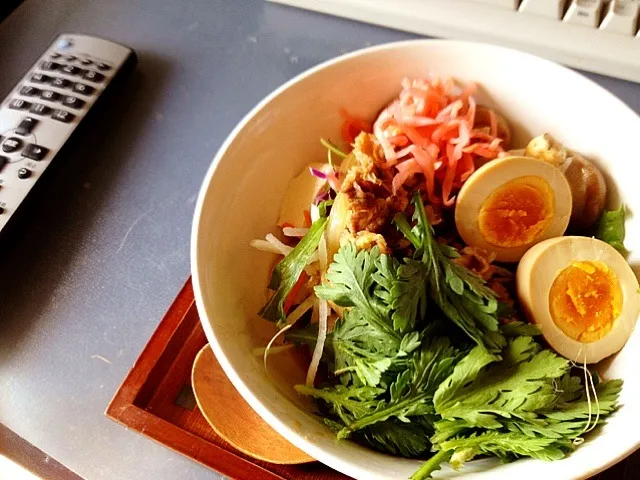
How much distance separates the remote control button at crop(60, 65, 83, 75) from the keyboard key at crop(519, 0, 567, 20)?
73 centimetres

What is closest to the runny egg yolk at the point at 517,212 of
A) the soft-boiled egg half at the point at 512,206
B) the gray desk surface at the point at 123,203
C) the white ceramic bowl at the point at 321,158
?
the soft-boiled egg half at the point at 512,206

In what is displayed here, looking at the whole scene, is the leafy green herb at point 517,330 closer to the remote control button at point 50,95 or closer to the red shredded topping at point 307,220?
the red shredded topping at point 307,220

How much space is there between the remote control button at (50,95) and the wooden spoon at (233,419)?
0.51 meters

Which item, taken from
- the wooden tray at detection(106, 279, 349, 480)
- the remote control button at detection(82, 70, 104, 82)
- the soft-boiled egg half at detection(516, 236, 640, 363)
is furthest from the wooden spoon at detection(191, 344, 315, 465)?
the remote control button at detection(82, 70, 104, 82)

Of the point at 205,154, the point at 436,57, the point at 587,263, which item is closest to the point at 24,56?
the point at 205,154

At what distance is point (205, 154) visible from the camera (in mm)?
1035

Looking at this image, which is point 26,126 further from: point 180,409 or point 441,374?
point 441,374

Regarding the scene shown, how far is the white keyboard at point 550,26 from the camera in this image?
0.95m

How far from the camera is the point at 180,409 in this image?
2.60 feet

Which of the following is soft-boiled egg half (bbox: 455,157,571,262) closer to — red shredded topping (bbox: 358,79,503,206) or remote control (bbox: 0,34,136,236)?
red shredded topping (bbox: 358,79,503,206)

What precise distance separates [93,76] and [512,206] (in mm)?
713

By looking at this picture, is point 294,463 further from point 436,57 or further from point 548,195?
point 436,57

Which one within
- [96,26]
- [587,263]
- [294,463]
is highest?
[587,263]

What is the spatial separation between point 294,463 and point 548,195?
45 cm
